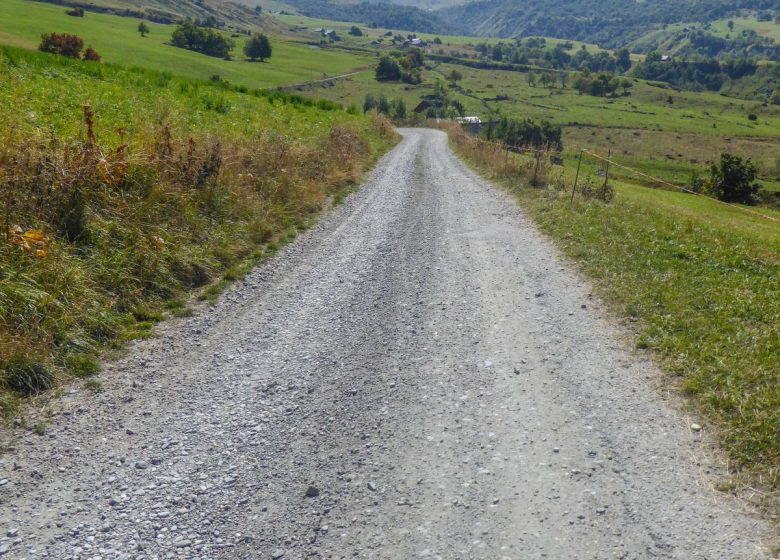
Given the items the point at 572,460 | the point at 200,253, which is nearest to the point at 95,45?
the point at 200,253

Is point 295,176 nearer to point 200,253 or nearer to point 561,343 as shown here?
point 200,253

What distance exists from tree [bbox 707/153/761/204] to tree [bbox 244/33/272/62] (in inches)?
5027

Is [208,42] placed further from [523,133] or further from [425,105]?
[523,133]

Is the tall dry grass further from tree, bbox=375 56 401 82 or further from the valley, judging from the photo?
tree, bbox=375 56 401 82

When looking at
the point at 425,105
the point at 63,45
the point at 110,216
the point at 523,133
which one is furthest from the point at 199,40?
the point at 110,216

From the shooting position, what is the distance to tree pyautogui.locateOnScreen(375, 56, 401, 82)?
15988cm

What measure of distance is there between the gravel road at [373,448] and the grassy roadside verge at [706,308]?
12.8 inches

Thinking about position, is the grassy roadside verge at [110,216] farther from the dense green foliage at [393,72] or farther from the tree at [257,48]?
the dense green foliage at [393,72]

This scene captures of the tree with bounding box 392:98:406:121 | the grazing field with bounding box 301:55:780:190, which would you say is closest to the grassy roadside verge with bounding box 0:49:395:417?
the grazing field with bounding box 301:55:780:190

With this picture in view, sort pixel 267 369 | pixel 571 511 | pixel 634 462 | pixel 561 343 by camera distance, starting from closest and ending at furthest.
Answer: pixel 571 511, pixel 634 462, pixel 267 369, pixel 561 343

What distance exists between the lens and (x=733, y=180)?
54.8 metres

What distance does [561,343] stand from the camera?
7348 mm

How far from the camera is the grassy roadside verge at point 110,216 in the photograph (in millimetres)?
6305

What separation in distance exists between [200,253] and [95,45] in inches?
3934
